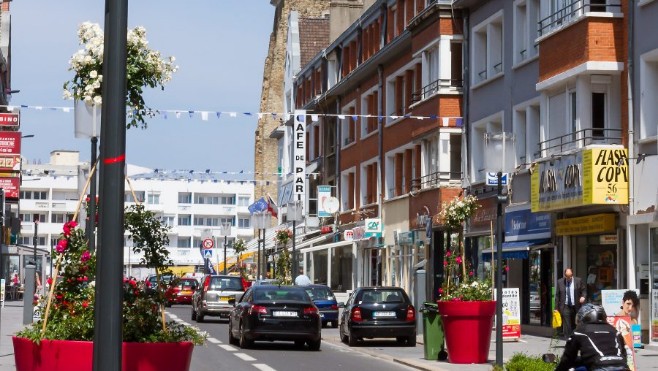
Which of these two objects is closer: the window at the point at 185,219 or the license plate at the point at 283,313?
the license plate at the point at 283,313

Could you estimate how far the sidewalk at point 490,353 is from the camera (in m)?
22.8

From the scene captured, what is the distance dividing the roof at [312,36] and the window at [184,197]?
74208 millimetres

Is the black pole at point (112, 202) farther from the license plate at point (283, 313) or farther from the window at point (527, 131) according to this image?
the window at point (527, 131)

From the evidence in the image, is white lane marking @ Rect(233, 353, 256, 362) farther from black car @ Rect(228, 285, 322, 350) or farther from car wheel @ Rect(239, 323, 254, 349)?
car wheel @ Rect(239, 323, 254, 349)

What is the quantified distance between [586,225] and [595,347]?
20.1 m

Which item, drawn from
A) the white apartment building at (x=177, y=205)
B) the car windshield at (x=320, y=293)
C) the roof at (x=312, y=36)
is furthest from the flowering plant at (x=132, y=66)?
the white apartment building at (x=177, y=205)

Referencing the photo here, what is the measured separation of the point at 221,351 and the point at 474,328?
19.7 ft

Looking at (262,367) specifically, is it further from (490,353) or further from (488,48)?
(488,48)

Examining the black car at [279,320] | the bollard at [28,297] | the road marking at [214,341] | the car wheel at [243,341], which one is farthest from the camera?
the bollard at [28,297]

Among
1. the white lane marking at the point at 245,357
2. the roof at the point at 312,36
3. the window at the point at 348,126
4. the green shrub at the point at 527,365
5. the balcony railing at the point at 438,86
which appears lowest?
the white lane marking at the point at 245,357

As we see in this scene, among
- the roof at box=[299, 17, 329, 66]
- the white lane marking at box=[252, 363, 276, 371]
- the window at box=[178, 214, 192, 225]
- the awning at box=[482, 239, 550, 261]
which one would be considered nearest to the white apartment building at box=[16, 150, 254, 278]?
the window at box=[178, 214, 192, 225]

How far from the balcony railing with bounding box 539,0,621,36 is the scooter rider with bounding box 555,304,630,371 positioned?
18.6 m

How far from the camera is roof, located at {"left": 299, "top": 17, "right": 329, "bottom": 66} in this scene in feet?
258

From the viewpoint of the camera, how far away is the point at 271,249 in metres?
75.0
